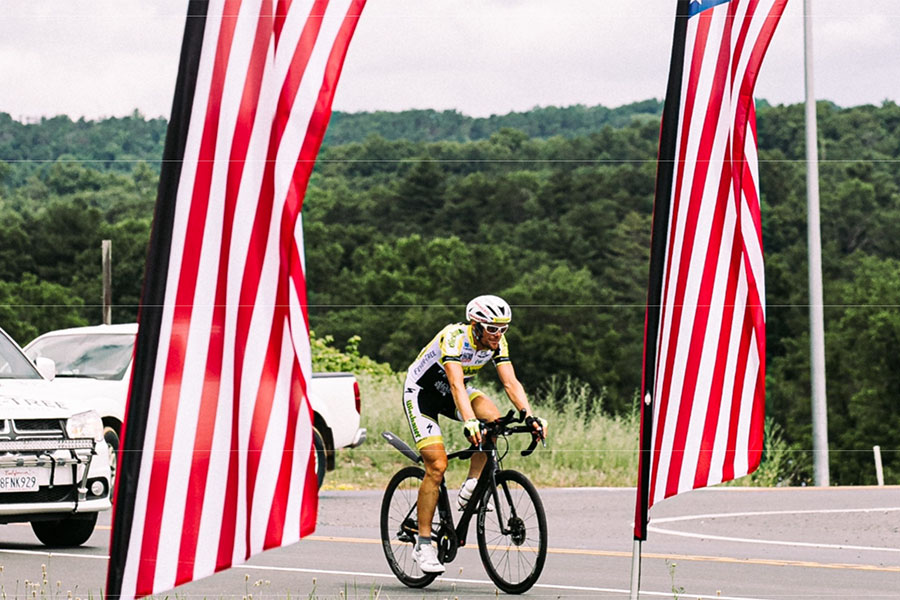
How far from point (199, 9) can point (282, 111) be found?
347mm

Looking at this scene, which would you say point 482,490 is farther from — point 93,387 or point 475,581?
point 93,387

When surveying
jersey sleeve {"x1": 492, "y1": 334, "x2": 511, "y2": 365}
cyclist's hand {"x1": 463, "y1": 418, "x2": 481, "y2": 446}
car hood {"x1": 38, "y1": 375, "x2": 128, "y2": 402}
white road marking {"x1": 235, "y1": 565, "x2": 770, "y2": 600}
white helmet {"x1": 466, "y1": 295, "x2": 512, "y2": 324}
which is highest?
white helmet {"x1": 466, "y1": 295, "x2": 512, "y2": 324}

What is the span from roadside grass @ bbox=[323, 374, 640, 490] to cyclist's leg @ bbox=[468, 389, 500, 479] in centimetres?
1060

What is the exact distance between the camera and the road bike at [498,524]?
967cm

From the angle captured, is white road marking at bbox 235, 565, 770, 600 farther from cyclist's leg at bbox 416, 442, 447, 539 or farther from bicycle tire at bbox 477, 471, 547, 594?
cyclist's leg at bbox 416, 442, 447, 539

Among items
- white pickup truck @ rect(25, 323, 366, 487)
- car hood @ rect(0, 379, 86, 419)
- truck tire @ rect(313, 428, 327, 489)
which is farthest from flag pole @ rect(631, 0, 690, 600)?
white pickup truck @ rect(25, 323, 366, 487)

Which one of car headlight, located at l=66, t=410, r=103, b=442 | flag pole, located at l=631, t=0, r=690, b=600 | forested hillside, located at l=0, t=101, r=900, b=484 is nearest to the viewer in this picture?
flag pole, located at l=631, t=0, r=690, b=600

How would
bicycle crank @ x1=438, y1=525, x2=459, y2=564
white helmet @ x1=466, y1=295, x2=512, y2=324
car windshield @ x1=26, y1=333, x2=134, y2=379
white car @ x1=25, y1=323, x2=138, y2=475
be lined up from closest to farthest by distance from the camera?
white helmet @ x1=466, y1=295, x2=512, y2=324, bicycle crank @ x1=438, y1=525, x2=459, y2=564, white car @ x1=25, y1=323, x2=138, y2=475, car windshield @ x1=26, y1=333, x2=134, y2=379

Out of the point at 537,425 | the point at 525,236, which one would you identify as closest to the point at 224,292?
the point at 537,425

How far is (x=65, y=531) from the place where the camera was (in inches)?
Answer: 503

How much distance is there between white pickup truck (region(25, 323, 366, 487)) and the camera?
692 inches

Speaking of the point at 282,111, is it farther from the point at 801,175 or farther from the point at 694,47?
the point at 801,175

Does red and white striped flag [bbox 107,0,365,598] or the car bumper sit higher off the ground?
red and white striped flag [bbox 107,0,365,598]

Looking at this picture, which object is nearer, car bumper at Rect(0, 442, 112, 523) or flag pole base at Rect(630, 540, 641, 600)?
flag pole base at Rect(630, 540, 641, 600)
